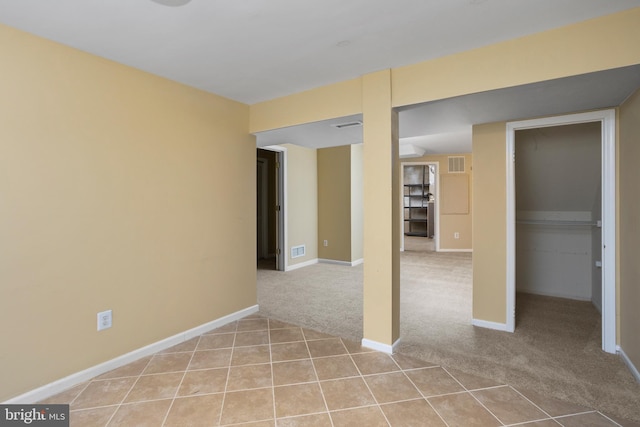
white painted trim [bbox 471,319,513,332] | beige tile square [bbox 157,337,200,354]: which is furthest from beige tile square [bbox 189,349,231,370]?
white painted trim [bbox 471,319,513,332]

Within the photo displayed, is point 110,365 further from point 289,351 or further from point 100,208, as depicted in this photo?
point 289,351

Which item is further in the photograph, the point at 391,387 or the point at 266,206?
the point at 266,206

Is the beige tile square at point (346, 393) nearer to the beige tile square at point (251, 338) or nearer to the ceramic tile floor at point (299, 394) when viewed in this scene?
the ceramic tile floor at point (299, 394)

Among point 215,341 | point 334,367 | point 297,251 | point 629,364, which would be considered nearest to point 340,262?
point 297,251

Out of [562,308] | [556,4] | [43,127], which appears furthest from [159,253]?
[562,308]

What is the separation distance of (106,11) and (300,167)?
4269mm

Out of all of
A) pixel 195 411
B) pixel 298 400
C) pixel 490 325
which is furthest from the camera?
pixel 490 325

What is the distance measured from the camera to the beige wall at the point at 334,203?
5965 mm

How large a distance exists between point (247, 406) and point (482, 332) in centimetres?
219

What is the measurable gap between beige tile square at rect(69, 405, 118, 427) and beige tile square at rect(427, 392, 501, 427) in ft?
5.97

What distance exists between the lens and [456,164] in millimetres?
7430

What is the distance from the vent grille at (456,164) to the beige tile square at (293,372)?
250 inches

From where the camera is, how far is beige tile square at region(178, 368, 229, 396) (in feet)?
6.50

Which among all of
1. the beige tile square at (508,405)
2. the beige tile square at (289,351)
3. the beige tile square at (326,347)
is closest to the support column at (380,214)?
the beige tile square at (326,347)
